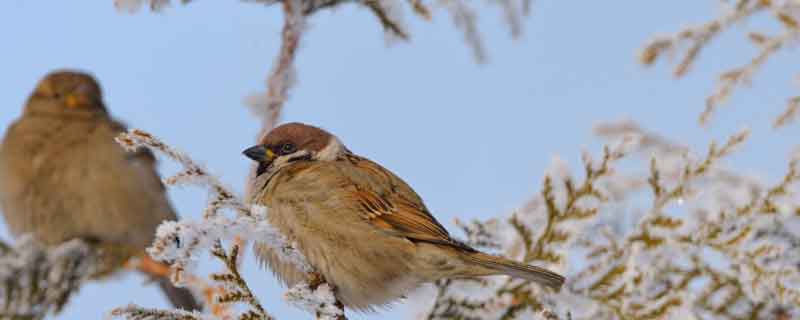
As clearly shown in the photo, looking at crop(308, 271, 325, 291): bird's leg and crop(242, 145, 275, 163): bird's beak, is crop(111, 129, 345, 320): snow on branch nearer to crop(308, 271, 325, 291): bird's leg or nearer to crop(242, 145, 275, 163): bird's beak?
crop(308, 271, 325, 291): bird's leg

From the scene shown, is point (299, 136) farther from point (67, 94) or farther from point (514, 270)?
point (67, 94)

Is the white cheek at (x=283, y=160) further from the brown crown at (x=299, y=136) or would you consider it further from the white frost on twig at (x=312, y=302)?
the white frost on twig at (x=312, y=302)

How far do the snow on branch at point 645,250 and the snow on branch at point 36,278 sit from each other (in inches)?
48.9

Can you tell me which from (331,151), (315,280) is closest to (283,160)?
(331,151)

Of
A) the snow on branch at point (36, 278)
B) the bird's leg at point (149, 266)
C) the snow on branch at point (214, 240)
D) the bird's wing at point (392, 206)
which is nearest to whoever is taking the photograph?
the snow on branch at point (214, 240)

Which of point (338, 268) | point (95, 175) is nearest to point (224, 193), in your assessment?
point (338, 268)

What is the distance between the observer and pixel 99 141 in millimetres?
4586

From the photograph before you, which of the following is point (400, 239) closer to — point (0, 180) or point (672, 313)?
point (672, 313)

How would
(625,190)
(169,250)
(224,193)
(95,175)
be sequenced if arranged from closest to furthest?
1. (169,250)
2. (224,193)
3. (95,175)
4. (625,190)

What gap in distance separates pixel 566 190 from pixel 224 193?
5.07ft

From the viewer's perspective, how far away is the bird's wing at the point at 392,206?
302 centimetres

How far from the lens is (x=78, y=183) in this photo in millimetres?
4457

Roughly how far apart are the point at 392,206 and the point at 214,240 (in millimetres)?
1161

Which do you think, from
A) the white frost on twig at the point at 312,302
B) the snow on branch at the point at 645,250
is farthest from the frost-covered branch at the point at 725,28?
the white frost on twig at the point at 312,302
